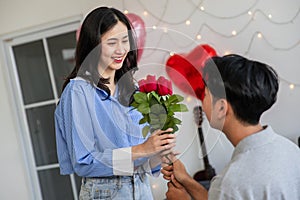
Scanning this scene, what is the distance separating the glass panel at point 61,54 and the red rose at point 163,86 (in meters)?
2.05

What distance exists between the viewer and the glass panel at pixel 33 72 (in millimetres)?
3068

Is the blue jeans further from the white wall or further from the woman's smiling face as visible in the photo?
the white wall

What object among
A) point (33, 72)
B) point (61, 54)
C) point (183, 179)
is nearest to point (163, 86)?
point (183, 179)

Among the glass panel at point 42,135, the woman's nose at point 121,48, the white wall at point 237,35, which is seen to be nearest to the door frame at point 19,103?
the glass panel at point 42,135

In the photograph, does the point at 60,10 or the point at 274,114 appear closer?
the point at 274,114

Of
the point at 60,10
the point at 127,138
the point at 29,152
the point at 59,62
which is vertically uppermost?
the point at 60,10

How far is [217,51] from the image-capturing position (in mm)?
2459

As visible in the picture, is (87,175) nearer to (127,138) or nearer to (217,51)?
(127,138)

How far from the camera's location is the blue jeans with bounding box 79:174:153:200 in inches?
45.8

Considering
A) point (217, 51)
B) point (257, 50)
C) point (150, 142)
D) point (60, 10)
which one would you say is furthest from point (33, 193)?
point (150, 142)

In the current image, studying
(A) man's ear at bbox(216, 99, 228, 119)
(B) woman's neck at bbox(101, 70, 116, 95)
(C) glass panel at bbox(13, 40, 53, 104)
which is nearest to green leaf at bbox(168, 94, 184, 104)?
(A) man's ear at bbox(216, 99, 228, 119)

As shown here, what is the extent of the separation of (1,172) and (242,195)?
2627mm

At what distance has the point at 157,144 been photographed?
99 centimetres

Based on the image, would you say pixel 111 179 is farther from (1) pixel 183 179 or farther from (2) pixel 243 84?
(2) pixel 243 84
